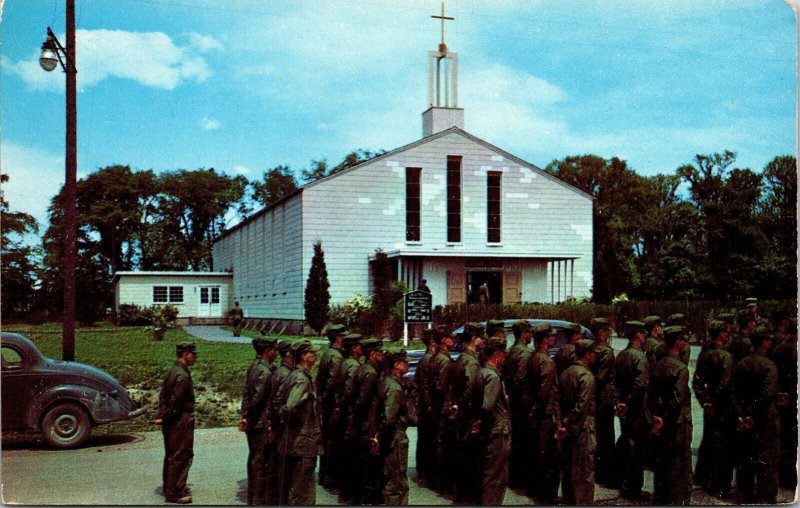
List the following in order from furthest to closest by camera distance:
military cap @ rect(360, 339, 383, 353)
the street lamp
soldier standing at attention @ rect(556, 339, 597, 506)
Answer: the street lamp → military cap @ rect(360, 339, 383, 353) → soldier standing at attention @ rect(556, 339, 597, 506)

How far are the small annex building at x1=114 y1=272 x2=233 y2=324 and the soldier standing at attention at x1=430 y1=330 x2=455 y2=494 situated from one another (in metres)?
4.43

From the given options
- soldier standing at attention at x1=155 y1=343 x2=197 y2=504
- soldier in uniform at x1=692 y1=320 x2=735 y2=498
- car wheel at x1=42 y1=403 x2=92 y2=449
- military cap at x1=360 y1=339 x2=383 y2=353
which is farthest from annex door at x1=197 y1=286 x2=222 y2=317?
soldier in uniform at x1=692 y1=320 x2=735 y2=498

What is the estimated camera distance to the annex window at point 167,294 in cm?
1077

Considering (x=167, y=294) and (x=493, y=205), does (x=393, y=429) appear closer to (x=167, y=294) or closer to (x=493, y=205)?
(x=167, y=294)

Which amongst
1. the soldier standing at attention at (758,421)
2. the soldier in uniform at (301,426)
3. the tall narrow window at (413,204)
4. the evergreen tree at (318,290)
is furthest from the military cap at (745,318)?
the evergreen tree at (318,290)

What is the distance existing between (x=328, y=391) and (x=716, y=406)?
416 cm

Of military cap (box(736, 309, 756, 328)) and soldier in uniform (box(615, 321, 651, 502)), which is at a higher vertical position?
military cap (box(736, 309, 756, 328))

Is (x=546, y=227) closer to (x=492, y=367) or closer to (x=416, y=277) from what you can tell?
Result: (x=416, y=277)

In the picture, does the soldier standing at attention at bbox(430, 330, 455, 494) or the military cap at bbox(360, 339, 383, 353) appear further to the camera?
the soldier standing at attention at bbox(430, 330, 455, 494)

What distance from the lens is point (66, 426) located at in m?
9.52

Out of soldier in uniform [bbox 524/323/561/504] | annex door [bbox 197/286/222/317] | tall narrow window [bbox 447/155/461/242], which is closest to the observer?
soldier in uniform [bbox 524/323/561/504]

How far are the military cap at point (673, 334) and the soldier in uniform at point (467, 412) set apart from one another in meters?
1.83

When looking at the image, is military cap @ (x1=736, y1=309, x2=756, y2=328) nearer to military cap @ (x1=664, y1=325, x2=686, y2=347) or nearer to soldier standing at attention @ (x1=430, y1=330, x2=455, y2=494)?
military cap @ (x1=664, y1=325, x2=686, y2=347)

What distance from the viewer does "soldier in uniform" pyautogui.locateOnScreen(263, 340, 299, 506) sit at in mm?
7250
